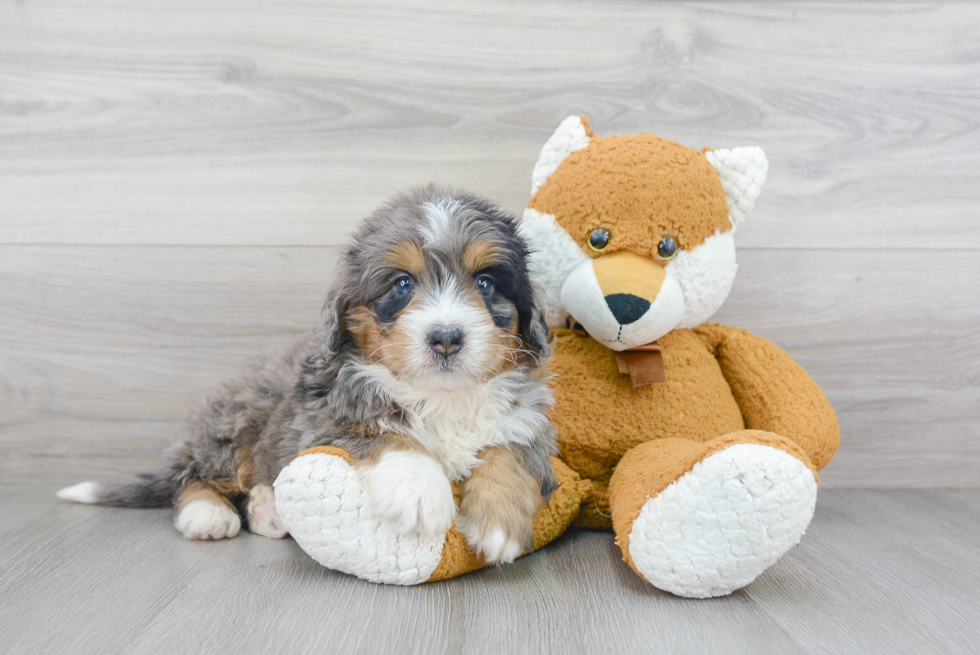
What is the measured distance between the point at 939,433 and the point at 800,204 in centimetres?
111

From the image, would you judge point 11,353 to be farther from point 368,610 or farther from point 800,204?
point 800,204

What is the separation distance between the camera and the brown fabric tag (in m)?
2.07

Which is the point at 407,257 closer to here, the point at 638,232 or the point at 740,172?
the point at 638,232

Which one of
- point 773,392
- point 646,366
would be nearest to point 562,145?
point 646,366

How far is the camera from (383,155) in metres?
2.70

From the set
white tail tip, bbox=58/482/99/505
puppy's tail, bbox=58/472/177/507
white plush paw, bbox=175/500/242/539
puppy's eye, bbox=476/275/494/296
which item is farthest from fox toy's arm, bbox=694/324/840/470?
white tail tip, bbox=58/482/99/505

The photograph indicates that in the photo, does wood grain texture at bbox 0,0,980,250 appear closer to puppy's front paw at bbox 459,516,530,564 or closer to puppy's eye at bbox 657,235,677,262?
puppy's eye at bbox 657,235,677,262

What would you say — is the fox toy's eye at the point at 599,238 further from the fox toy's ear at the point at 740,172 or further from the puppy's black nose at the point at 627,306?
the fox toy's ear at the point at 740,172

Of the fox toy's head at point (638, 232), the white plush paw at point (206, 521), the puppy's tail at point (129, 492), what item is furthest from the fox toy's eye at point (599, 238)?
the puppy's tail at point (129, 492)

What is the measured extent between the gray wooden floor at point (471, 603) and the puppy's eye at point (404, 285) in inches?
29.9

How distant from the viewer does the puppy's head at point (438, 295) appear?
1.69 meters

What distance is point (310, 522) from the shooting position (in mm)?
1679

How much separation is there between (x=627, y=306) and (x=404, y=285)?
2.05ft

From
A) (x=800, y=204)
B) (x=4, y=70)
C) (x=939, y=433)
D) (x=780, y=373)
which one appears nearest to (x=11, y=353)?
(x=4, y=70)
